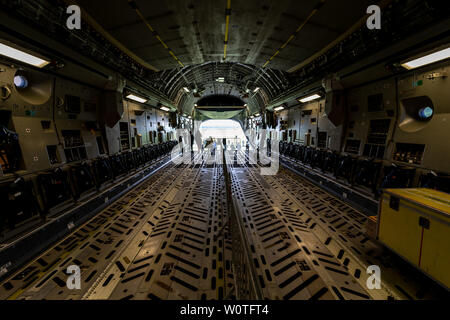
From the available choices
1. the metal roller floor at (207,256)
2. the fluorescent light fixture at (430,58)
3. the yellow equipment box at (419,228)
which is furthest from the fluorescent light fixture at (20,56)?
the fluorescent light fixture at (430,58)

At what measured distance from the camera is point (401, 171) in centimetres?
497

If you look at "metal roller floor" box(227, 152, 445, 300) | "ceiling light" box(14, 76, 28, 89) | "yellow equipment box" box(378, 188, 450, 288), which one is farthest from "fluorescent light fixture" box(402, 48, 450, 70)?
"ceiling light" box(14, 76, 28, 89)

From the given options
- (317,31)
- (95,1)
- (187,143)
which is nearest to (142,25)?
(95,1)

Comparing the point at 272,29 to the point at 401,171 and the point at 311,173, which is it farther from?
the point at 311,173

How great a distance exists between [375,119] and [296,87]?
492 cm

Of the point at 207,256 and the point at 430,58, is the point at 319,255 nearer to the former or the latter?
the point at 207,256

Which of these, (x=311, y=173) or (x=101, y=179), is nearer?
(x=101, y=179)

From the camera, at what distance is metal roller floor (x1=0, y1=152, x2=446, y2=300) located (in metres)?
2.86

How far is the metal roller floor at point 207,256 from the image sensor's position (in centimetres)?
286

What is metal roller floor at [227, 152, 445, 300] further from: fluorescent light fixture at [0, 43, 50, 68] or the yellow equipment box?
fluorescent light fixture at [0, 43, 50, 68]

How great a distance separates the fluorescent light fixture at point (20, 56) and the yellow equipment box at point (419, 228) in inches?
312

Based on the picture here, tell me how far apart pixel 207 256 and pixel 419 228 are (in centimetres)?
366

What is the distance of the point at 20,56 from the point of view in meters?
3.94

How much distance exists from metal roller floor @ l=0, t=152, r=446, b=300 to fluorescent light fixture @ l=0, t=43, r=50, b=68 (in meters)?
4.20
